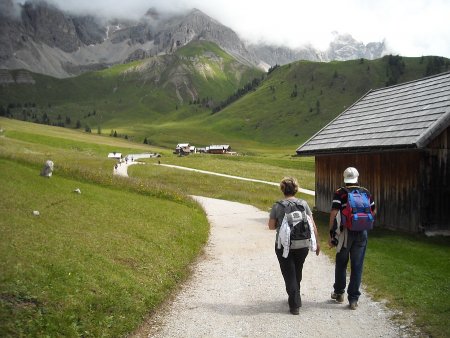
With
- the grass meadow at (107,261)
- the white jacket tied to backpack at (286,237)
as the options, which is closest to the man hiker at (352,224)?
the white jacket tied to backpack at (286,237)

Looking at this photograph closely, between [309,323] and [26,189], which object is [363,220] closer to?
[309,323]

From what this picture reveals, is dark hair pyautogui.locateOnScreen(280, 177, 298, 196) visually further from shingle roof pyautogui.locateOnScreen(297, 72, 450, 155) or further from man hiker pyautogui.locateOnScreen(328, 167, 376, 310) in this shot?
shingle roof pyautogui.locateOnScreen(297, 72, 450, 155)

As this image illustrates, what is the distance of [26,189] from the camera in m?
20.2

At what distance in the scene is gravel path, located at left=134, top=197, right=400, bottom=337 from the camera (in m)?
8.44

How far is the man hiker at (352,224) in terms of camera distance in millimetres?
9586

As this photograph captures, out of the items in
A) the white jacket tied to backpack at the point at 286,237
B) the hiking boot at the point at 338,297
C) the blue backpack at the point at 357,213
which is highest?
Answer: the blue backpack at the point at 357,213

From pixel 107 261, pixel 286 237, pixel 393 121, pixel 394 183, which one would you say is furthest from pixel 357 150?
pixel 107 261

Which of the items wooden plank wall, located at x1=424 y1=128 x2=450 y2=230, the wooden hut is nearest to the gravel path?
the wooden hut

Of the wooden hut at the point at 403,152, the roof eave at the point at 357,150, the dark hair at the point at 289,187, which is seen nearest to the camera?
the dark hair at the point at 289,187

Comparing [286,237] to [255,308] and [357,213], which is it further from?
[255,308]

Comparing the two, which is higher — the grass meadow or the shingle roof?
the shingle roof

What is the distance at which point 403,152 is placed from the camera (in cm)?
2039

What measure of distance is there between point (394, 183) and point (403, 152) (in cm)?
164

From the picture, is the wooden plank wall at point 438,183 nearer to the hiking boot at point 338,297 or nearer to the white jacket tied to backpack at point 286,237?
the hiking boot at point 338,297
